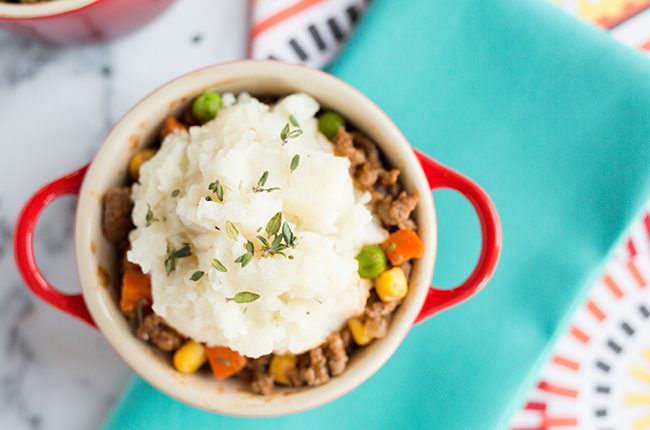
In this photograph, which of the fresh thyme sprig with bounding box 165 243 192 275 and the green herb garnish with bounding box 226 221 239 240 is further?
the fresh thyme sprig with bounding box 165 243 192 275

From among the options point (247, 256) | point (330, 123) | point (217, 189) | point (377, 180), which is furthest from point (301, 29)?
point (247, 256)

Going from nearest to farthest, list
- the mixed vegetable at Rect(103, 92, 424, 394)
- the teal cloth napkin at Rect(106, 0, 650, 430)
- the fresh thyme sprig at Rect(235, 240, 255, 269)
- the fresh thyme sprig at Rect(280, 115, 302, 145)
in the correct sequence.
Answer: the fresh thyme sprig at Rect(235, 240, 255, 269)
the fresh thyme sprig at Rect(280, 115, 302, 145)
the mixed vegetable at Rect(103, 92, 424, 394)
the teal cloth napkin at Rect(106, 0, 650, 430)

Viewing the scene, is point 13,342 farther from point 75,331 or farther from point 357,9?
point 357,9

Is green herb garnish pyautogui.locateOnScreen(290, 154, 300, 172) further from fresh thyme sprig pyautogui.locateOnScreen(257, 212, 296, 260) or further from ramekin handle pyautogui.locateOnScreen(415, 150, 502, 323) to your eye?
ramekin handle pyautogui.locateOnScreen(415, 150, 502, 323)

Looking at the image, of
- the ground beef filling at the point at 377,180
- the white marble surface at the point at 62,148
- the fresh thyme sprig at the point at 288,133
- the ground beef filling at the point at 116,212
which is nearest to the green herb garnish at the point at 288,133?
the fresh thyme sprig at the point at 288,133

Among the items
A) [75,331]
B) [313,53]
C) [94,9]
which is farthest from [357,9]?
[75,331]

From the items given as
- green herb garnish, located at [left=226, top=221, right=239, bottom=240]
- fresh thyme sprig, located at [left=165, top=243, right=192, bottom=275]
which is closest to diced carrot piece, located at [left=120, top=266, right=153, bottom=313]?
fresh thyme sprig, located at [left=165, top=243, right=192, bottom=275]

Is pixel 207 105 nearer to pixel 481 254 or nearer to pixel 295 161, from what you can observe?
pixel 295 161
